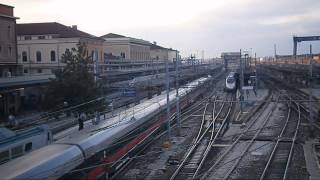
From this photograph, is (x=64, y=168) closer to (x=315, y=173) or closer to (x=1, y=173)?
(x=1, y=173)

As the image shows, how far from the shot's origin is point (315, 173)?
58.8 feet

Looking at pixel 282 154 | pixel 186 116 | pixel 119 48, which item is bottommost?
pixel 282 154

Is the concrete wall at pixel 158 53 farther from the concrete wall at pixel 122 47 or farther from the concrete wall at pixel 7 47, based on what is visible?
the concrete wall at pixel 7 47

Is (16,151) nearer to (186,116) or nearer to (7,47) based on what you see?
(186,116)

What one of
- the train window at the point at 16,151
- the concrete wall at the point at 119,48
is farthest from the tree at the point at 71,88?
the concrete wall at the point at 119,48

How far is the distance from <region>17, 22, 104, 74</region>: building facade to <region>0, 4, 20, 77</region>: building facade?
1515cm

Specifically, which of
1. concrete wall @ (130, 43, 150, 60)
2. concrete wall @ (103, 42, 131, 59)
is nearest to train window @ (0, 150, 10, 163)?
concrete wall @ (103, 42, 131, 59)

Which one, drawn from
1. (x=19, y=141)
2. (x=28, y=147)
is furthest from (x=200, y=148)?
(x=19, y=141)

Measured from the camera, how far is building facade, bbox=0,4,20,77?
44.1 meters

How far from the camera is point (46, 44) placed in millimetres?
65188

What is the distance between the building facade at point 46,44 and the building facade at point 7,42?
49.7ft

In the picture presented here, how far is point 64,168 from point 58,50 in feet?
175

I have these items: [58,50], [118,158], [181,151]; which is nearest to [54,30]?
[58,50]

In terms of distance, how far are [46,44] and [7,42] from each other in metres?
20.2
